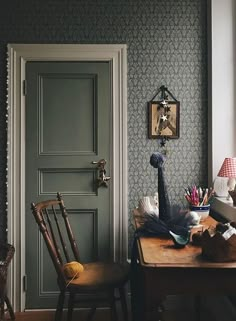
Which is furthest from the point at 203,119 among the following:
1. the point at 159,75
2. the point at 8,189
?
the point at 8,189

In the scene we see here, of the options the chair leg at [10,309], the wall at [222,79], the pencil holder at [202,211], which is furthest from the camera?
the wall at [222,79]

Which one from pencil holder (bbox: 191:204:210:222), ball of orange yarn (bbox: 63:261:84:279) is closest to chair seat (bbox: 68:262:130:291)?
ball of orange yarn (bbox: 63:261:84:279)

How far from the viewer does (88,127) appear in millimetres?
2824

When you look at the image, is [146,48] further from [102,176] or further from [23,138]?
[23,138]

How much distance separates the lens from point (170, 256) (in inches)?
57.5

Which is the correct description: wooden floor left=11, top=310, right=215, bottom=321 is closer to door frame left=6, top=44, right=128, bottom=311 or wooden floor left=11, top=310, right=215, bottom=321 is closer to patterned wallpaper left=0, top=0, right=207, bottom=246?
door frame left=6, top=44, right=128, bottom=311

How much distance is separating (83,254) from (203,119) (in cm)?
141

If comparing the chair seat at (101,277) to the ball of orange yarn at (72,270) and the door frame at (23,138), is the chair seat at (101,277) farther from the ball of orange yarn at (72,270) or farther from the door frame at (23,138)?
the door frame at (23,138)

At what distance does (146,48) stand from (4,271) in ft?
6.30

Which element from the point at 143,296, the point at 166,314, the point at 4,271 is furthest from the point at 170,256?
the point at 166,314

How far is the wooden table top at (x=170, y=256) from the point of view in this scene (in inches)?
53.5

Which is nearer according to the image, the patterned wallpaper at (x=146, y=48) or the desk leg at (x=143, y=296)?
the desk leg at (x=143, y=296)

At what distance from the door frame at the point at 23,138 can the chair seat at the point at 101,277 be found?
47 centimetres

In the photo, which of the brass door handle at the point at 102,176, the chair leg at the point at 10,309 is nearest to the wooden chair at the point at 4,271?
the chair leg at the point at 10,309
